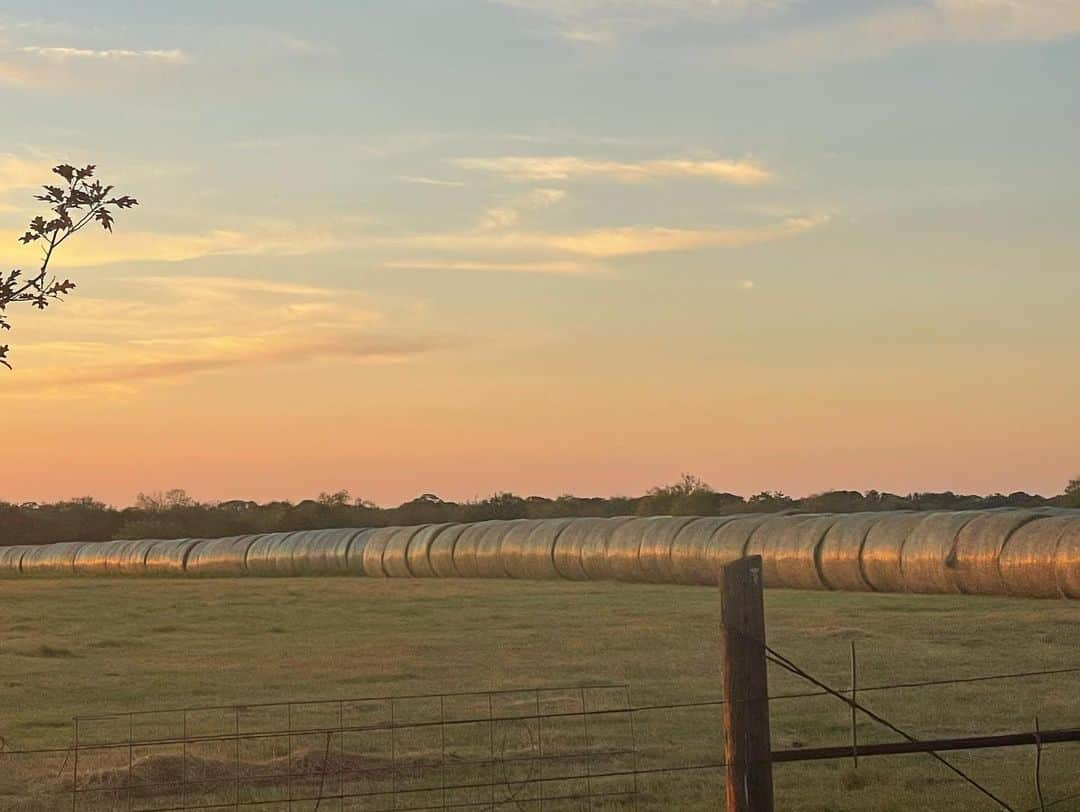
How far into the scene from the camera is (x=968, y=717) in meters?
14.9

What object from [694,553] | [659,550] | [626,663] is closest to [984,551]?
[694,553]

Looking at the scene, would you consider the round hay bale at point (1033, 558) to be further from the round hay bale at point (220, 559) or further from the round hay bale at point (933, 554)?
the round hay bale at point (220, 559)

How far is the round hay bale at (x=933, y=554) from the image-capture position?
30.6m

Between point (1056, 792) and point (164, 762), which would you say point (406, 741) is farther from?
point (1056, 792)

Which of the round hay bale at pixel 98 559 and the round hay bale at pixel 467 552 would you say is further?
the round hay bale at pixel 98 559

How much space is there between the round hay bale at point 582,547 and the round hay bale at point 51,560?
33771 millimetres

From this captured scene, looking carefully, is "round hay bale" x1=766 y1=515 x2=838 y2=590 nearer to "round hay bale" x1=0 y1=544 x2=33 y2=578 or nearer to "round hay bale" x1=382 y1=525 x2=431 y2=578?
"round hay bale" x1=382 y1=525 x2=431 y2=578

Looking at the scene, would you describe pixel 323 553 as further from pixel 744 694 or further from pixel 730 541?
pixel 744 694

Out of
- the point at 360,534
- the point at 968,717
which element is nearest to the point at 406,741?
the point at 968,717

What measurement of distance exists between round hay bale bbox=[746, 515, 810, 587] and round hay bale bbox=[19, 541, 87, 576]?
140 ft

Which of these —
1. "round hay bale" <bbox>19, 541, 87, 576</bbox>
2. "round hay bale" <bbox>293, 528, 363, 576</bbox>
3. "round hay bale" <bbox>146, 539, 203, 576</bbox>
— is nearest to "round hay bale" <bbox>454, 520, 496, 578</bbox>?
"round hay bale" <bbox>293, 528, 363, 576</bbox>

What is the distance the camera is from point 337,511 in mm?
99938

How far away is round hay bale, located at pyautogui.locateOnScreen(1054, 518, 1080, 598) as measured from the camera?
1078 inches

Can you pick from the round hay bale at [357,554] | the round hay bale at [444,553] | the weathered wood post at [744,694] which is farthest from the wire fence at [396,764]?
the round hay bale at [357,554]
